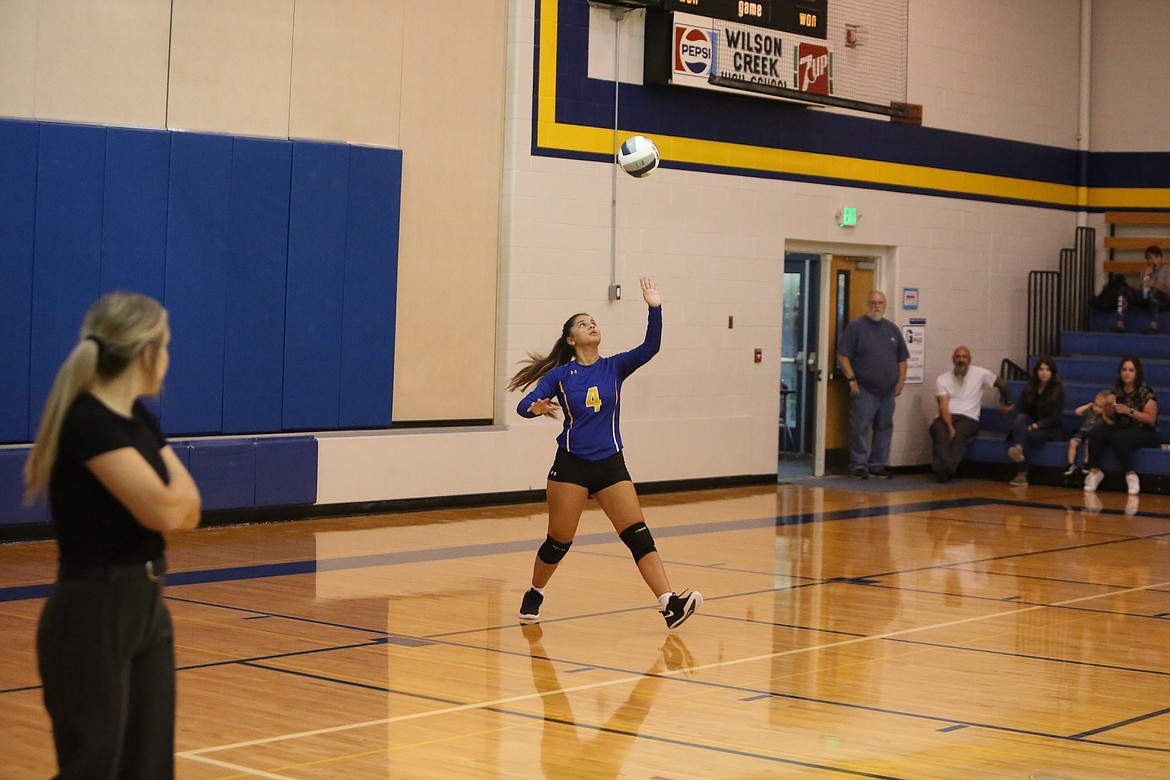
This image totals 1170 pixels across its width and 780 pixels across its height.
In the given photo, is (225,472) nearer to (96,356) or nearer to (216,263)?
(216,263)

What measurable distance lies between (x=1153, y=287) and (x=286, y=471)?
40.8ft

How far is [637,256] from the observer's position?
1555 cm

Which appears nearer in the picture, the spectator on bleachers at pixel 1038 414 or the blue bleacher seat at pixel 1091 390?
the blue bleacher seat at pixel 1091 390

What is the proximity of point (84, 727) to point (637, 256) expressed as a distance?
40.6 ft

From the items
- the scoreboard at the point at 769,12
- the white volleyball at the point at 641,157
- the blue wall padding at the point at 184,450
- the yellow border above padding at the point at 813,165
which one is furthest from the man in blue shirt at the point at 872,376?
the blue wall padding at the point at 184,450

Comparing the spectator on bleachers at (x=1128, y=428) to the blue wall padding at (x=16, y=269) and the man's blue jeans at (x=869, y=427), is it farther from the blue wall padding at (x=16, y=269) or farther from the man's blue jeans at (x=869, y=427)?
the blue wall padding at (x=16, y=269)

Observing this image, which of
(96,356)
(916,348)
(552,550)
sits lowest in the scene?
(552,550)

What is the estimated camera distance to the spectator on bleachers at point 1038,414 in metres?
17.6

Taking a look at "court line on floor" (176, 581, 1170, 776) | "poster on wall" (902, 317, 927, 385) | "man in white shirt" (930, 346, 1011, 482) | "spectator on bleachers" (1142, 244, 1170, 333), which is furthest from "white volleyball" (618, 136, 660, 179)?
"spectator on bleachers" (1142, 244, 1170, 333)

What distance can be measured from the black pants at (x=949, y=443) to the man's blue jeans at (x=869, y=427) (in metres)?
0.65

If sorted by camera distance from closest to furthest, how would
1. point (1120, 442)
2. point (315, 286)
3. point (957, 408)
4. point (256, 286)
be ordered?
1. point (256, 286)
2. point (315, 286)
3. point (1120, 442)
4. point (957, 408)

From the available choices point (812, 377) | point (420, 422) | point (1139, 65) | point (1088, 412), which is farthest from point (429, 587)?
point (1139, 65)

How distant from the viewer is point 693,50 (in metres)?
15.6

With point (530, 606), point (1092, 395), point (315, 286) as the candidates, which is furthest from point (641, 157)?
point (1092, 395)
